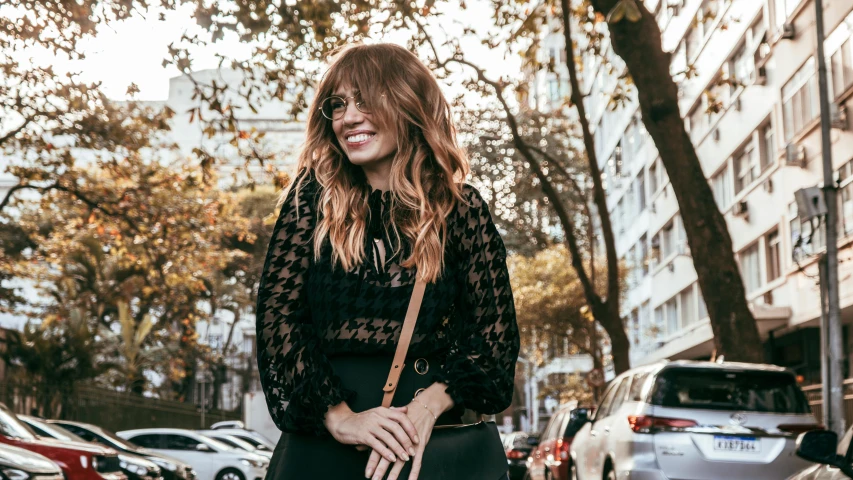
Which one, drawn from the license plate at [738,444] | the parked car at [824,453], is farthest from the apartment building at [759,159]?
the parked car at [824,453]

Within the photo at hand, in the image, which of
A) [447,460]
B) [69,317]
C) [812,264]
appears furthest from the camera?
[69,317]

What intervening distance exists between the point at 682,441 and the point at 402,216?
778 centimetres

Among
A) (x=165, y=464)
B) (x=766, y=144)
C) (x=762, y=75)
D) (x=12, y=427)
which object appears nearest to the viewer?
(x=12, y=427)

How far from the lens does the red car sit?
1242 centimetres

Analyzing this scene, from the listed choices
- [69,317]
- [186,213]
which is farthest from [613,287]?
[69,317]

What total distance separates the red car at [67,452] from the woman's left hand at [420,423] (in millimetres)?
10547

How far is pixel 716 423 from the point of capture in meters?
9.88

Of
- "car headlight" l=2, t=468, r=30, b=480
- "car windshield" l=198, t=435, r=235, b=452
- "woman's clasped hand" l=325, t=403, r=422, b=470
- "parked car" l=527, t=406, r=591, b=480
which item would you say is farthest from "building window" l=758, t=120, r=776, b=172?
"woman's clasped hand" l=325, t=403, r=422, b=470

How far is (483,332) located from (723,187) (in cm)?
3328

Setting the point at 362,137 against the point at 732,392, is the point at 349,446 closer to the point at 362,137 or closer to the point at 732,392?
the point at 362,137

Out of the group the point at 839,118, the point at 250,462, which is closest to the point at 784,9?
the point at 839,118

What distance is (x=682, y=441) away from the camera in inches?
390

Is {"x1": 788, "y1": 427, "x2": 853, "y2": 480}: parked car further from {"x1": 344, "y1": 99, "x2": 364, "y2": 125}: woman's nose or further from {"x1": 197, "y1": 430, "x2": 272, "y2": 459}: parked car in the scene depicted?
{"x1": 197, "y1": 430, "x2": 272, "y2": 459}: parked car

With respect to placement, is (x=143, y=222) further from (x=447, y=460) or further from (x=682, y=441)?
(x=447, y=460)
